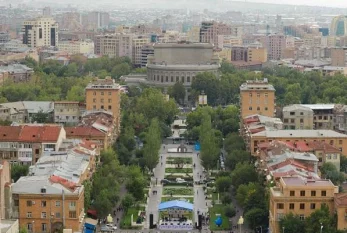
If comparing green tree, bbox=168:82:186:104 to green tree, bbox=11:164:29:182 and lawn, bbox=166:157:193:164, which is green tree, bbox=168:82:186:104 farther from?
green tree, bbox=11:164:29:182

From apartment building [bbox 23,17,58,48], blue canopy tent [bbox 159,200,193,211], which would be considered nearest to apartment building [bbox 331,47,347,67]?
apartment building [bbox 23,17,58,48]

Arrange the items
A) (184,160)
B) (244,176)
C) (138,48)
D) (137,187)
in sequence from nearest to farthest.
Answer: (137,187) → (244,176) → (184,160) → (138,48)

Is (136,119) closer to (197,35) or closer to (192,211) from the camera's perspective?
(192,211)

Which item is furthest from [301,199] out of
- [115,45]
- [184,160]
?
[115,45]

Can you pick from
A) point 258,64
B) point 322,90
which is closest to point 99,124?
point 322,90

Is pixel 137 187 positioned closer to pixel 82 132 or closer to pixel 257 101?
pixel 82 132

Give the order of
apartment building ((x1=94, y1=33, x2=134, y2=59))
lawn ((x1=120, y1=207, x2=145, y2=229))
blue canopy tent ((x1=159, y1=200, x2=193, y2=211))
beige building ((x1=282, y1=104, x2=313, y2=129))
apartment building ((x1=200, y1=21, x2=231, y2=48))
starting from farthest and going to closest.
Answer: apartment building ((x1=200, y1=21, x2=231, y2=48)) < apartment building ((x1=94, y1=33, x2=134, y2=59)) < beige building ((x1=282, y1=104, x2=313, y2=129)) < blue canopy tent ((x1=159, y1=200, x2=193, y2=211)) < lawn ((x1=120, y1=207, x2=145, y2=229))

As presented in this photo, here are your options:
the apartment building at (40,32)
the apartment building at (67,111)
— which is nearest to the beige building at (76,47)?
the apartment building at (40,32)
